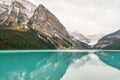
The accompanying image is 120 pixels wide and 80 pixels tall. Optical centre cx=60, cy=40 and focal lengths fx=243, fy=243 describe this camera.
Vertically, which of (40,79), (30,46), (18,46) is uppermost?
(40,79)

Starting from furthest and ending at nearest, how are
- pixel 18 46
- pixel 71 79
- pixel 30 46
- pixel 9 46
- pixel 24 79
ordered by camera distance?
pixel 30 46 < pixel 18 46 < pixel 9 46 < pixel 71 79 < pixel 24 79

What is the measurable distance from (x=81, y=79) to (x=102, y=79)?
10.2 feet

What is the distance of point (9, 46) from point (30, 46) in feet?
120

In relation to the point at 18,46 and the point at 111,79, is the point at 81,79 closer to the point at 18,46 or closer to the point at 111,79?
the point at 111,79

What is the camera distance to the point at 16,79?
27516 millimetres

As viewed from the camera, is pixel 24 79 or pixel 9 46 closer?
pixel 24 79

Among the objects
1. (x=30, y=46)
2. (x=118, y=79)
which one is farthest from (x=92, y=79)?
(x=30, y=46)

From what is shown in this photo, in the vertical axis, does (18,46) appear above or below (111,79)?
below

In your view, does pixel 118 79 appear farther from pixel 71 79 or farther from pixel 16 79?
pixel 16 79

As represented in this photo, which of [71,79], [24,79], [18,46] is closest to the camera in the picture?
[24,79]

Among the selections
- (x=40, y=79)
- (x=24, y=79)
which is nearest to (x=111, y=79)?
(x=40, y=79)

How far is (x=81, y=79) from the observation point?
29.8 meters

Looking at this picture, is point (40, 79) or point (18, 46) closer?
point (40, 79)

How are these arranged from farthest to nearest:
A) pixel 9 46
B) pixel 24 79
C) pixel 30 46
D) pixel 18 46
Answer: pixel 30 46, pixel 18 46, pixel 9 46, pixel 24 79
